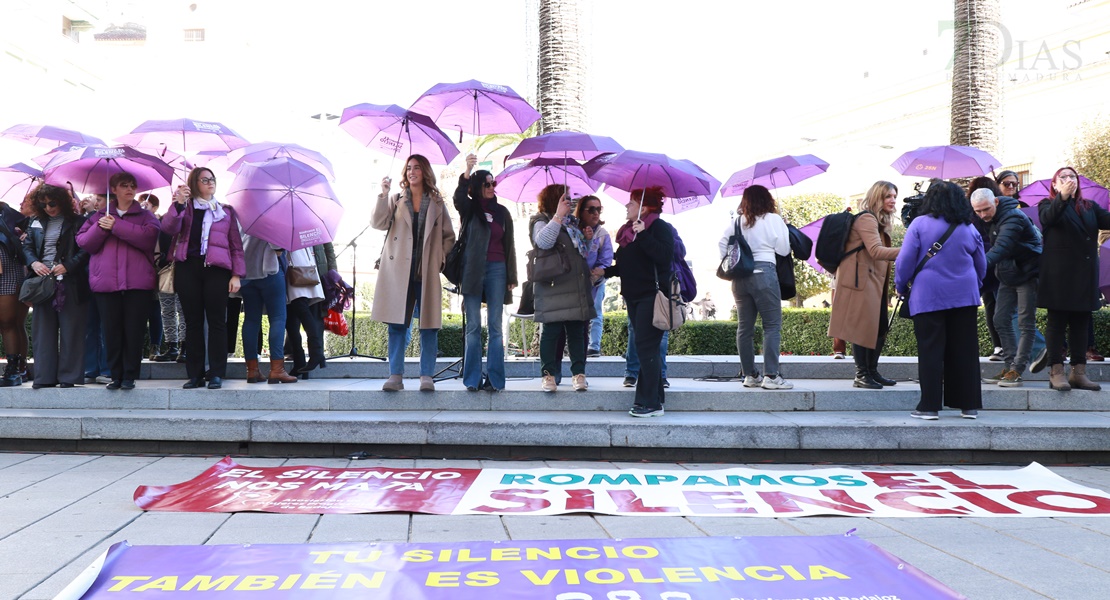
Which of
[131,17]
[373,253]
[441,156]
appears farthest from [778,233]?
[131,17]

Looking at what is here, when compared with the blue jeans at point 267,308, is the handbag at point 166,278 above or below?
above

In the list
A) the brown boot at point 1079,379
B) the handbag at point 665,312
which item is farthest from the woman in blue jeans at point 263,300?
the brown boot at point 1079,379

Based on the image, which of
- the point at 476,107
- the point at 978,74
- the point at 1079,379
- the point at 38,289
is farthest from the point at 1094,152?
the point at 38,289

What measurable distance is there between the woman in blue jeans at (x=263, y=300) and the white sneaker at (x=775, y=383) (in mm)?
4042

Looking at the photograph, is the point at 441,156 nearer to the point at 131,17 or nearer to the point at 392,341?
the point at 392,341

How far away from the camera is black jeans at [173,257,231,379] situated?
→ 6.71 meters

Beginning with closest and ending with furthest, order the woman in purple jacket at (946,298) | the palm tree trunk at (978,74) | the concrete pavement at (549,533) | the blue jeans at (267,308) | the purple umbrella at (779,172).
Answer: the concrete pavement at (549,533) < the woman in purple jacket at (946,298) < the blue jeans at (267,308) < the purple umbrella at (779,172) < the palm tree trunk at (978,74)

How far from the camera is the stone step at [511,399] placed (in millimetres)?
6406

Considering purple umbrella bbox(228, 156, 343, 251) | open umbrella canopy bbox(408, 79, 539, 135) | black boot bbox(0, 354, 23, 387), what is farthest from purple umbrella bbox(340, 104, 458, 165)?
black boot bbox(0, 354, 23, 387)

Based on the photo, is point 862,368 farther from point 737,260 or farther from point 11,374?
point 11,374

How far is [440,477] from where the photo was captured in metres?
5.04

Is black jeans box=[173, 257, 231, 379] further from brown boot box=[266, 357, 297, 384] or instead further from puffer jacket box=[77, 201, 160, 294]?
brown boot box=[266, 357, 297, 384]

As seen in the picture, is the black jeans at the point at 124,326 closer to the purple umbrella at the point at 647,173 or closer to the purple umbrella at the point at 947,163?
the purple umbrella at the point at 647,173

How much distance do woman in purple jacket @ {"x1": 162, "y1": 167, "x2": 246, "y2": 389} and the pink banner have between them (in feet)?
5.38
